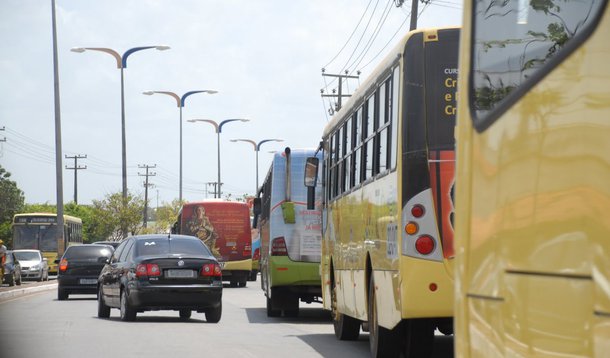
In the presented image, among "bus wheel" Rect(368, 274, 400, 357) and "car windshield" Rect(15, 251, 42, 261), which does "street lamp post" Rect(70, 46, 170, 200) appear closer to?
"car windshield" Rect(15, 251, 42, 261)

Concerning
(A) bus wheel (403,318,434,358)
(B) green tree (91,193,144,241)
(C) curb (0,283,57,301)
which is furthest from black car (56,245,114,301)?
(B) green tree (91,193,144,241)

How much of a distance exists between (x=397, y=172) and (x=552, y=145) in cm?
711

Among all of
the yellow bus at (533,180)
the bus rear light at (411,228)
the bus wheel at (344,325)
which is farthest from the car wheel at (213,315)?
the yellow bus at (533,180)

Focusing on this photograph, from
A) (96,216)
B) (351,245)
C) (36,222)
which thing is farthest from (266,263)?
(96,216)

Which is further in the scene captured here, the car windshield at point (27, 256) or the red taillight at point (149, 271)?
the car windshield at point (27, 256)

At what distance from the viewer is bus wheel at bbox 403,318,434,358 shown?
1293cm

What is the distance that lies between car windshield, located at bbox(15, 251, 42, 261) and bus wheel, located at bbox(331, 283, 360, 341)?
40.8m

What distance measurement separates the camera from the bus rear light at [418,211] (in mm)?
11461

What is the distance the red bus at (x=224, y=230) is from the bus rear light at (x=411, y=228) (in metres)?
34.7

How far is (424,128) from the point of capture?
1177 cm

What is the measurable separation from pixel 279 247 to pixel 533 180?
18705 mm

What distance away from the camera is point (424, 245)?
11344mm

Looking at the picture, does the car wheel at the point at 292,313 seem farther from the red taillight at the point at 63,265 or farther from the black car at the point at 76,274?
the red taillight at the point at 63,265

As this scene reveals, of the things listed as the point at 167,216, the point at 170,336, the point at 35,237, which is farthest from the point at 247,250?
the point at 167,216
